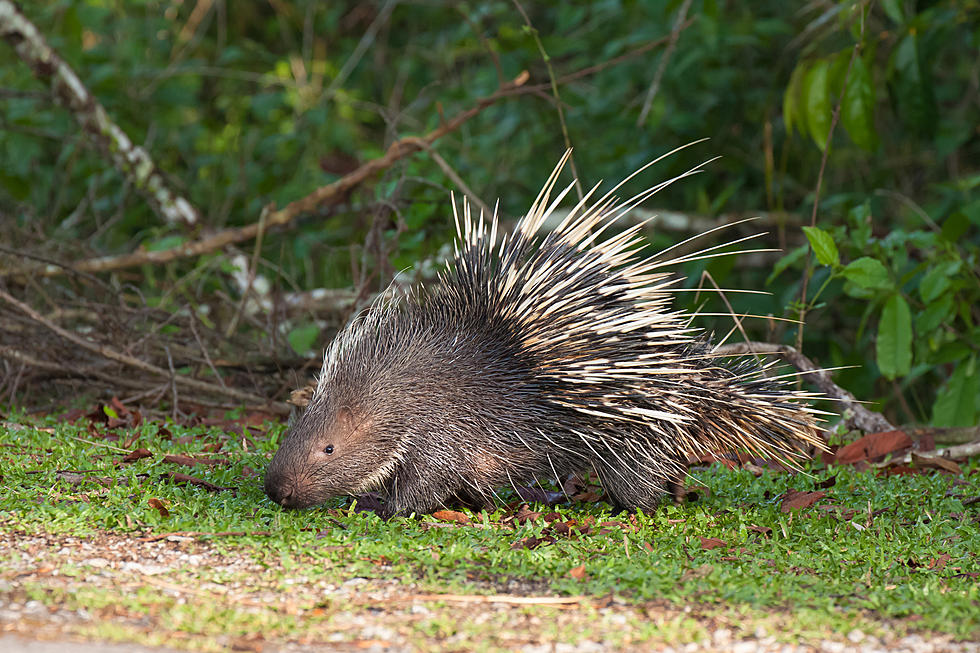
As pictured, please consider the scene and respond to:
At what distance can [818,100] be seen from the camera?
6777 mm

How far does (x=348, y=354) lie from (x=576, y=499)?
1.39 metres

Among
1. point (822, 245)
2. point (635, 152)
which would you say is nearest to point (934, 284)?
point (822, 245)

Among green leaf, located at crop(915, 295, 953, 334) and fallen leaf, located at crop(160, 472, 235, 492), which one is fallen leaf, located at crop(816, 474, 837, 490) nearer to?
green leaf, located at crop(915, 295, 953, 334)

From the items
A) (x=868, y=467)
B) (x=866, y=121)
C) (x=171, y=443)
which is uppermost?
(x=866, y=121)

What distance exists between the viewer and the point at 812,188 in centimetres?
998

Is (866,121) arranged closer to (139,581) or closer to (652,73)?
(652,73)

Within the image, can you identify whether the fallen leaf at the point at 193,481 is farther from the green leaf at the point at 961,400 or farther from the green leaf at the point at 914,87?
the green leaf at the point at 914,87

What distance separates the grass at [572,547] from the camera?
319 centimetres

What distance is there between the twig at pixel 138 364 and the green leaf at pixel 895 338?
3.80m

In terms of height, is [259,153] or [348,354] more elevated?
[259,153]

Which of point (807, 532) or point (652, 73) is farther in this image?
point (652, 73)

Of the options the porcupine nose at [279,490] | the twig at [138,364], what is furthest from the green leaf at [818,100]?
the porcupine nose at [279,490]

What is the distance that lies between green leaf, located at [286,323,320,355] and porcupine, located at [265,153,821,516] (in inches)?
86.4

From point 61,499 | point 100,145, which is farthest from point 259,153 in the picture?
point 61,499
